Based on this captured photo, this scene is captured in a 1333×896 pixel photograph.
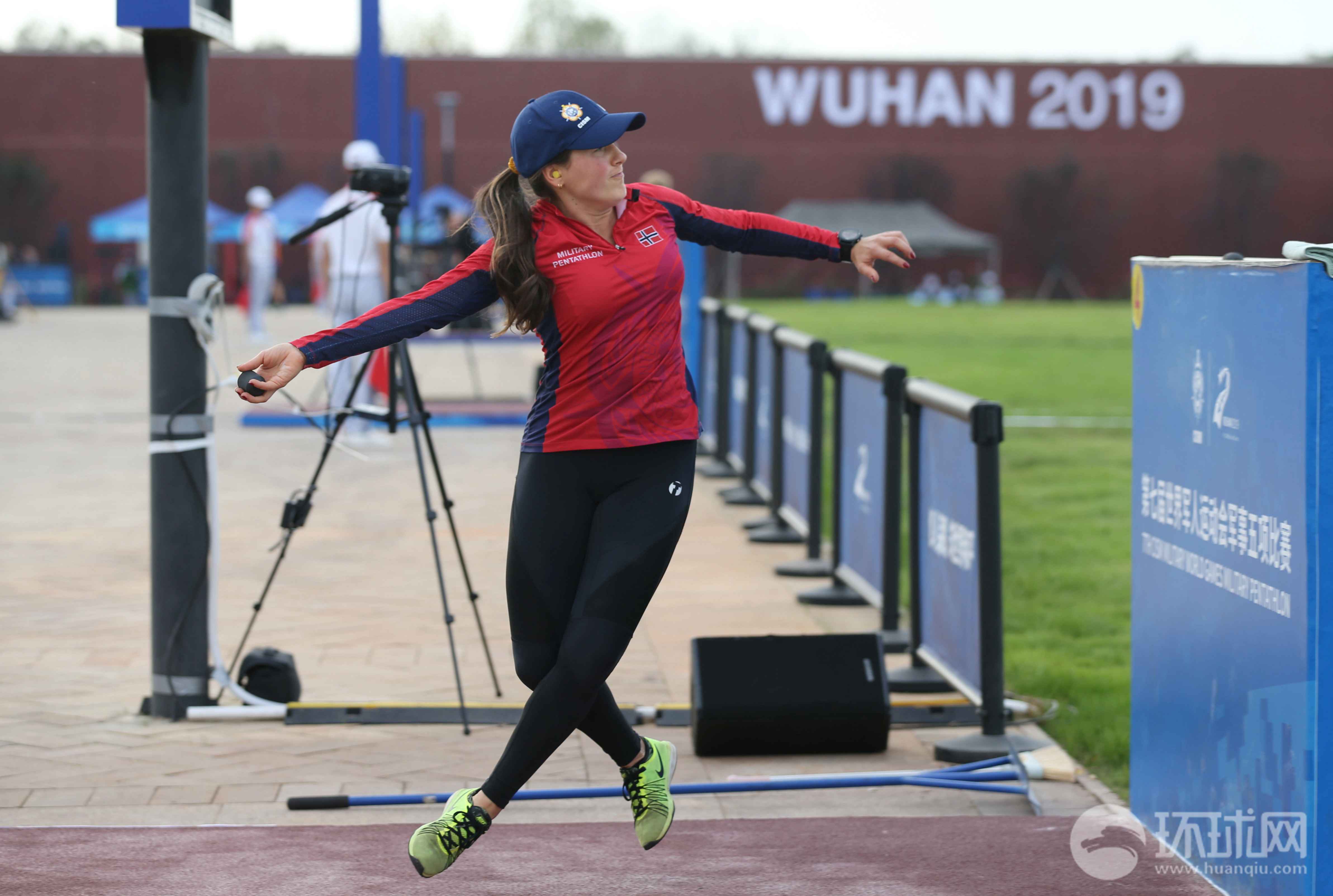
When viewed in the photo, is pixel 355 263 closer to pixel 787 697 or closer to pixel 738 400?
pixel 738 400

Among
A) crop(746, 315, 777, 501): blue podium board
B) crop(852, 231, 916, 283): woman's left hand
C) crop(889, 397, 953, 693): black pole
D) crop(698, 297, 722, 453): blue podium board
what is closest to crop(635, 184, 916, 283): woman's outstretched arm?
crop(852, 231, 916, 283): woman's left hand

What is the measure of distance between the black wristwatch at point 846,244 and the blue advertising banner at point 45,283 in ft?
138

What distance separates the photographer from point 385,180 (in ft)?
19.1

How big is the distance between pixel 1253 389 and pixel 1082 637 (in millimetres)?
3769

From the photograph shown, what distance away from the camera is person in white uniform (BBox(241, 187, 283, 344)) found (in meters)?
25.1

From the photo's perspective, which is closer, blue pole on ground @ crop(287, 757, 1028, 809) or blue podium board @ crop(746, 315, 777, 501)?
blue pole on ground @ crop(287, 757, 1028, 809)

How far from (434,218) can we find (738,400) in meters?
15.8

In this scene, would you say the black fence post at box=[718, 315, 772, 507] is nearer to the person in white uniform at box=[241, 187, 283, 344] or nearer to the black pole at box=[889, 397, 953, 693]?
the black pole at box=[889, 397, 953, 693]

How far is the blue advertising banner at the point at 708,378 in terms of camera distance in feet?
43.5

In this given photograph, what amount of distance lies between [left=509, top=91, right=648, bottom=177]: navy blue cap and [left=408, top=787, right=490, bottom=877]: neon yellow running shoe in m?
1.44

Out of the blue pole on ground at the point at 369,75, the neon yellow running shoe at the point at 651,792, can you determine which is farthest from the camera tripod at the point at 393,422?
the blue pole on ground at the point at 369,75

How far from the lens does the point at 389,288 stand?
6402mm

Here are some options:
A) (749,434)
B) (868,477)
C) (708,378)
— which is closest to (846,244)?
(868,477)

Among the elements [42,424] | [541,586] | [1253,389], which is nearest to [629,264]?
[541,586]
